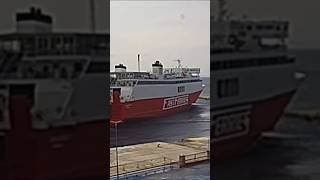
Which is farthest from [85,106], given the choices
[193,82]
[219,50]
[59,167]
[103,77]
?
[193,82]

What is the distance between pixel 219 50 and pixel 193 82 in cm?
121

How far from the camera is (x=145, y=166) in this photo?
158 inches

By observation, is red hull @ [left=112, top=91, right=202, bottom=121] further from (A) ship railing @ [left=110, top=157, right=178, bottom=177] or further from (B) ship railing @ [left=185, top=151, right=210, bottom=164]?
(B) ship railing @ [left=185, top=151, right=210, bottom=164]

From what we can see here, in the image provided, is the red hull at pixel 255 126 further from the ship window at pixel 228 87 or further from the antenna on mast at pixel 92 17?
the antenna on mast at pixel 92 17

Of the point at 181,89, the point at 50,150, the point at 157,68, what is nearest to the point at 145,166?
the point at 157,68

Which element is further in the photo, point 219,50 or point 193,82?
point 193,82

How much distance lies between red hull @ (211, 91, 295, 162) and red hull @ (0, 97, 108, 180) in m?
0.81

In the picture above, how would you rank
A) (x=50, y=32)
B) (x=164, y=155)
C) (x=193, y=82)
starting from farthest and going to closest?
A: (x=164, y=155), (x=193, y=82), (x=50, y=32)

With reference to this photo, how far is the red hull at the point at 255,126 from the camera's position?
2926 mm

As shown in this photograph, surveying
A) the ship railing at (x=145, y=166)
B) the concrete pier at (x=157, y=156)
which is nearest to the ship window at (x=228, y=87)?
the concrete pier at (x=157, y=156)

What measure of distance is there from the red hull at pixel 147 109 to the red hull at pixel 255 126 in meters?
1.18

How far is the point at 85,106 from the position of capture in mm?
2893

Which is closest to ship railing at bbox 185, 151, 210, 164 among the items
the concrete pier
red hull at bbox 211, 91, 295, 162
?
the concrete pier

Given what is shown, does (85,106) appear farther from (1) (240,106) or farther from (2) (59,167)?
(1) (240,106)
